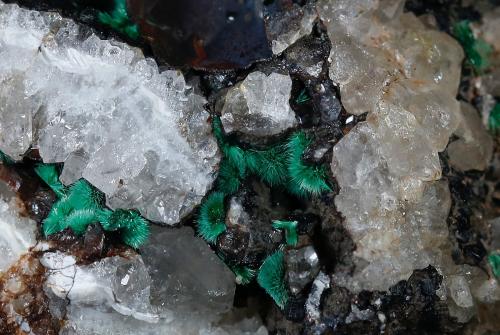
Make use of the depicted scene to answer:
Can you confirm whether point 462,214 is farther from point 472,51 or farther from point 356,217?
point 472,51

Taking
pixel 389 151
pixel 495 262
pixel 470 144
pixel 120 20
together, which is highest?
pixel 120 20

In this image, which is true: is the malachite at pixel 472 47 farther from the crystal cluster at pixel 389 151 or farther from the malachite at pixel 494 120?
the crystal cluster at pixel 389 151

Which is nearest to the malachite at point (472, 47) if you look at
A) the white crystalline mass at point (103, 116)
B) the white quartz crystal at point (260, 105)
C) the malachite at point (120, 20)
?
the white quartz crystal at point (260, 105)

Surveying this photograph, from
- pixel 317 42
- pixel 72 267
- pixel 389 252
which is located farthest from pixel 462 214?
pixel 72 267

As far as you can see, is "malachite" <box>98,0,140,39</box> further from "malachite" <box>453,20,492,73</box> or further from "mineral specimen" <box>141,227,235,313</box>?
"malachite" <box>453,20,492,73</box>

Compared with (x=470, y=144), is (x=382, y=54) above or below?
above

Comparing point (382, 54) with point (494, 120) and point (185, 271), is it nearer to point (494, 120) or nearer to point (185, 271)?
point (494, 120)

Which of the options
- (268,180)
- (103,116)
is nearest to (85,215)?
(103,116)
